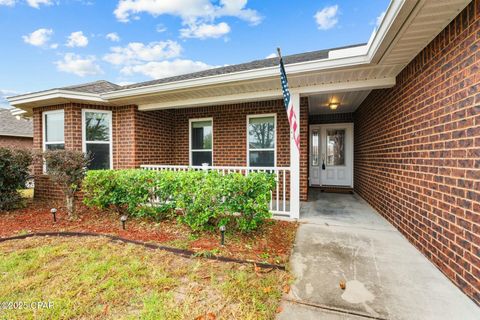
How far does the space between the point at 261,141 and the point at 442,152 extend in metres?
4.37

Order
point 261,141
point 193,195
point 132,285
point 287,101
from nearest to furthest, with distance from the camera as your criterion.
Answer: point 132,285 < point 287,101 < point 193,195 < point 261,141

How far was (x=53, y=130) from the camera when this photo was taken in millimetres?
6051

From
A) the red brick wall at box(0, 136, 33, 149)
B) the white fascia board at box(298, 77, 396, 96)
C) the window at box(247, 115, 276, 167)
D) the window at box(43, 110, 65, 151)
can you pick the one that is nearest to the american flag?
the white fascia board at box(298, 77, 396, 96)

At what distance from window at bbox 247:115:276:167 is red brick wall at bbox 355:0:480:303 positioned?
2972mm

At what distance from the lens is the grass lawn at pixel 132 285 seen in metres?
1.83

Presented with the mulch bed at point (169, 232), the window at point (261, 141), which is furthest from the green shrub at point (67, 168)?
the window at point (261, 141)

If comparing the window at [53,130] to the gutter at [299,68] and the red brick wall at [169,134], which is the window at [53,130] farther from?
the gutter at [299,68]

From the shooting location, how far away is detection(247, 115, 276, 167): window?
634 centimetres

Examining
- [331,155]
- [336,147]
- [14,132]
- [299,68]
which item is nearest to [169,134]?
[299,68]

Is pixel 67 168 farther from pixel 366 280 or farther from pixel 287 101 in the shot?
pixel 366 280

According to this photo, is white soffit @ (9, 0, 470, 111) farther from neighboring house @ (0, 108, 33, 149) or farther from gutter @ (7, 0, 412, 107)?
neighboring house @ (0, 108, 33, 149)

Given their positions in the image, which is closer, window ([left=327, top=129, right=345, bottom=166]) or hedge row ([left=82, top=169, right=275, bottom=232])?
hedge row ([left=82, top=169, right=275, bottom=232])

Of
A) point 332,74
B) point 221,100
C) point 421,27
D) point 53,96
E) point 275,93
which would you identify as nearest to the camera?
point 421,27

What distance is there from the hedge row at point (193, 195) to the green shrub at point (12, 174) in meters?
2.32
